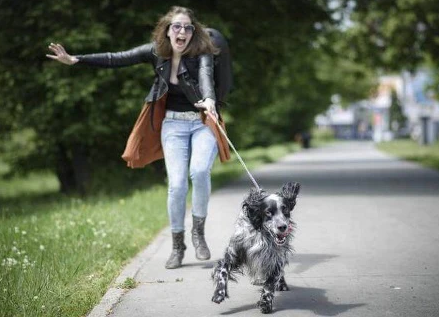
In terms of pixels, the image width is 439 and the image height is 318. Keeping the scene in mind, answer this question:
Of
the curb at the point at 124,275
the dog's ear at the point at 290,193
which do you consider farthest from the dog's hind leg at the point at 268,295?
the curb at the point at 124,275

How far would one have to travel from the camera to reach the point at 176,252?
650 cm

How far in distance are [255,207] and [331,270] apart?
158cm

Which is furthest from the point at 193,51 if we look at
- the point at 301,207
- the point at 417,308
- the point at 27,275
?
the point at 301,207

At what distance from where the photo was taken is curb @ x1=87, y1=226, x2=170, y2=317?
4916mm

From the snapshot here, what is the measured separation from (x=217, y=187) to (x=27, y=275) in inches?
398

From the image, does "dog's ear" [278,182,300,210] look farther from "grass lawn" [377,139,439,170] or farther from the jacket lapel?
"grass lawn" [377,139,439,170]

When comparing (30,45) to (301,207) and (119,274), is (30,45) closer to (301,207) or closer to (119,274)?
(301,207)

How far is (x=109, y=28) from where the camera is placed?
1457cm

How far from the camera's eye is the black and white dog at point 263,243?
474 centimetres

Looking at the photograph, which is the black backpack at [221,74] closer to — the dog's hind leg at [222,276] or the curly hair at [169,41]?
the curly hair at [169,41]

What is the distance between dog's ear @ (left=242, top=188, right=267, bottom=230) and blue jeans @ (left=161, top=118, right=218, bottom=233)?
55.2 inches

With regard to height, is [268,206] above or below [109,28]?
below

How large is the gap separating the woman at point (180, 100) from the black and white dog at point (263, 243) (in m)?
1.40

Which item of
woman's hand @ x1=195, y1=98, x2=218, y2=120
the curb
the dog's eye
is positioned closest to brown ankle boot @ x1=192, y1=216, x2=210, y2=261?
the curb
